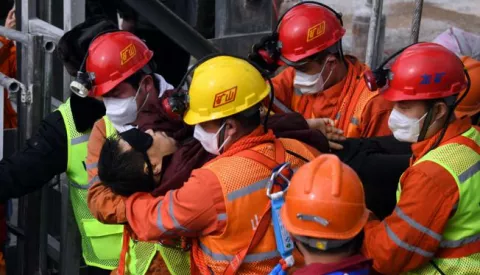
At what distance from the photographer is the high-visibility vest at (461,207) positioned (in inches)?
132

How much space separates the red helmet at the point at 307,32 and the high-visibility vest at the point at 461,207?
1.60 meters

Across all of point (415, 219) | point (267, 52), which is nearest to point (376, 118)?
point (267, 52)

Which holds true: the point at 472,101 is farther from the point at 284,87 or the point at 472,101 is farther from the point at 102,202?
the point at 102,202

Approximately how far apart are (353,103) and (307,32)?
489 millimetres

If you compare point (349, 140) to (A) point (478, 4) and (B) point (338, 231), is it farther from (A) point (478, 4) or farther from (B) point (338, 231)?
(A) point (478, 4)

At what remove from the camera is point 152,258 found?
390cm

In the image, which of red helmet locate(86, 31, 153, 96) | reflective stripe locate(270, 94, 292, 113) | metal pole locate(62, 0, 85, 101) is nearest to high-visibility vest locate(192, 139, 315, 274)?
red helmet locate(86, 31, 153, 96)

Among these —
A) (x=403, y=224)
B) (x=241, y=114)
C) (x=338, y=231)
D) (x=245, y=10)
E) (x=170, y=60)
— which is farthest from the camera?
(x=170, y=60)

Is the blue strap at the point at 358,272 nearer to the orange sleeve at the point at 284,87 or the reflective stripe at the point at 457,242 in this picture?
the reflective stripe at the point at 457,242

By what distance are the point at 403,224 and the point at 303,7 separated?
2.09 metres

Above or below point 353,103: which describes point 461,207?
above

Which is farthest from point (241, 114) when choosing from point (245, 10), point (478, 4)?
point (478, 4)

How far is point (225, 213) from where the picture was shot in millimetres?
3338

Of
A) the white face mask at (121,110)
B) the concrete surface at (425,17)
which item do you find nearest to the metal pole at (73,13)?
the white face mask at (121,110)
